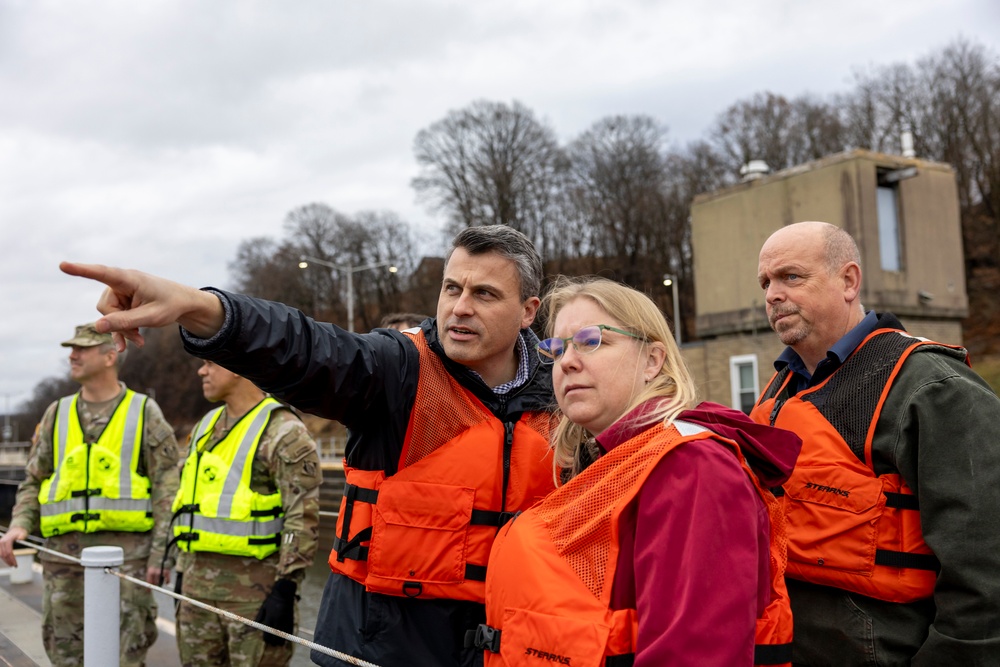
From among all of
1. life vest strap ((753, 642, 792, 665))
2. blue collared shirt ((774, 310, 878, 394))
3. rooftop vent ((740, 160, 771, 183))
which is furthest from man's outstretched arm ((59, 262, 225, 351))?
rooftop vent ((740, 160, 771, 183))

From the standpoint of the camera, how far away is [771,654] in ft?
6.44

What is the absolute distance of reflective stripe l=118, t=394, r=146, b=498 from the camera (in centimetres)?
551

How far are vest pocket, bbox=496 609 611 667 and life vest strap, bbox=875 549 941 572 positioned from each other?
1.32 meters

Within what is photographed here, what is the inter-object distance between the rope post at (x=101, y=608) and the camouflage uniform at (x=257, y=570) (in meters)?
0.53

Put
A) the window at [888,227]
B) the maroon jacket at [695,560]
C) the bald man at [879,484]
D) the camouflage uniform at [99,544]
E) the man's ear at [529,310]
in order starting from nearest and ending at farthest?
1. the maroon jacket at [695,560]
2. the bald man at [879,484]
3. the man's ear at [529,310]
4. the camouflage uniform at [99,544]
5. the window at [888,227]

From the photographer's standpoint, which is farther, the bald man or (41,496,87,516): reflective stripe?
(41,496,87,516): reflective stripe

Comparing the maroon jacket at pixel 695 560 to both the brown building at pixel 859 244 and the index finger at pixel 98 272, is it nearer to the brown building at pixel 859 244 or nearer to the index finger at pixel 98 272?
the index finger at pixel 98 272

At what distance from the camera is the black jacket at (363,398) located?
229 centimetres

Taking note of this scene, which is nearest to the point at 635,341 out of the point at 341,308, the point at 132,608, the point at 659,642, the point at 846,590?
the point at 659,642

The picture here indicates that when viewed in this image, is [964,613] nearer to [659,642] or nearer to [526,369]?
[659,642]

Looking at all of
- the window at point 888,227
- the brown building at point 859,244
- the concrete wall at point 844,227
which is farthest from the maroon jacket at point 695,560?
the window at point 888,227

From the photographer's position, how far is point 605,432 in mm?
2088

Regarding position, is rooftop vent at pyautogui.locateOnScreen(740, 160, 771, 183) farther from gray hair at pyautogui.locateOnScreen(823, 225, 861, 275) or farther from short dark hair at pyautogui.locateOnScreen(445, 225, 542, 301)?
short dark hair at pyautogui.locateOnScreen(445, 225, 542, 301)

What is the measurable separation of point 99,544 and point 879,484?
4863mm
